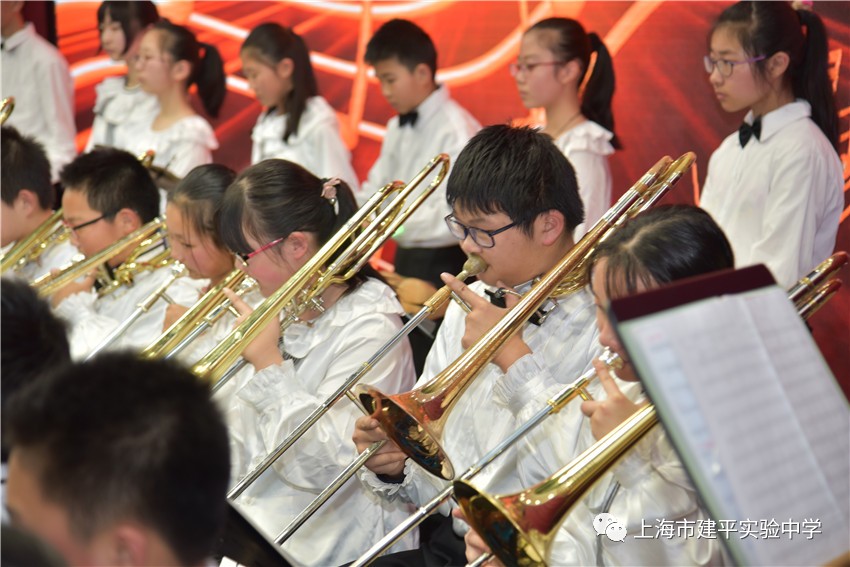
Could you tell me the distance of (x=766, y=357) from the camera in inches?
55.3

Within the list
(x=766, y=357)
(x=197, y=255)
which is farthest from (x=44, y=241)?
(x=766, y=357)

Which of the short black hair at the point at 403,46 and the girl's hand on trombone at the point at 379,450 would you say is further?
the short black hair at the point at 403,46

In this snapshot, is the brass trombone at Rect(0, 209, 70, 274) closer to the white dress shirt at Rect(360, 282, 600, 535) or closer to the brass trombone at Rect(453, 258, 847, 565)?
the white dress shirt at Rect(360, 282, 600, 535)

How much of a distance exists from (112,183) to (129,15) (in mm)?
2351

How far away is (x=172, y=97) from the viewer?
5355 mm

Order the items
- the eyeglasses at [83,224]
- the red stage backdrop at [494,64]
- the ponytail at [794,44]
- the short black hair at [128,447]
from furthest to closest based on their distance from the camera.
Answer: the red stage backdrop at [494,64], the eyeglasses at [83,224], the ponytail at [794,44], the short black hair at [128,447]

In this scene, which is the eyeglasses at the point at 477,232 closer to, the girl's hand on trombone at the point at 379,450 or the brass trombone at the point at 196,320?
the girl's hand on trombone at the point at 379,450

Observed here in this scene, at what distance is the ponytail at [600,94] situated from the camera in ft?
13.9

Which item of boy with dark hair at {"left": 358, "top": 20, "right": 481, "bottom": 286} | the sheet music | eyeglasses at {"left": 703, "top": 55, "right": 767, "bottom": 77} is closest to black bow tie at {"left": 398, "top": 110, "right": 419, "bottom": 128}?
boy with dark hair at {"left": 358, "top": 20, "right": 481, "bottom": 286}

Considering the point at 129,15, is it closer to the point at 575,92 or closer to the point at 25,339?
the point at 575,92

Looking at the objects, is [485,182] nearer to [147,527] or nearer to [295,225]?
[295,225]

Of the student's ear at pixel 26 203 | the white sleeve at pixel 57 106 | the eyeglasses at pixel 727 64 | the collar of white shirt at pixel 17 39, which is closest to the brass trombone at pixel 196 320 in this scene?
the student's ear at pixel 26 203

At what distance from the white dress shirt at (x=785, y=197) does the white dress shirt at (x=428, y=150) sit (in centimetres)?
147

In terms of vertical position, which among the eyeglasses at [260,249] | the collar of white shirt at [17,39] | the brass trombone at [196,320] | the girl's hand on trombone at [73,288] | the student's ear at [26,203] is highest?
the collar of white shirt at [17,39]
